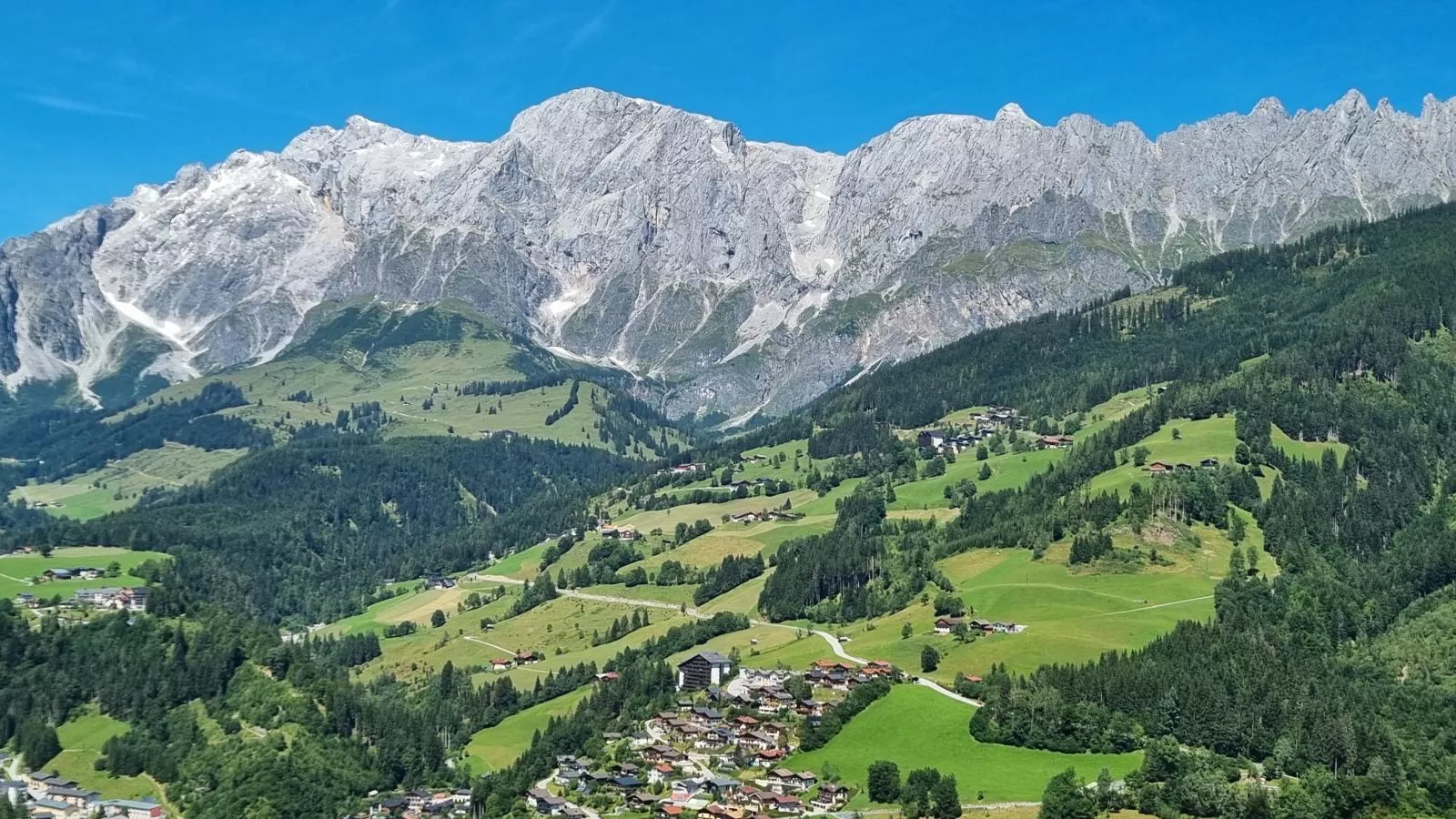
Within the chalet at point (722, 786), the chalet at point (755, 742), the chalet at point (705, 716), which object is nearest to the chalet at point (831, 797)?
the chalet at point (722, 786)

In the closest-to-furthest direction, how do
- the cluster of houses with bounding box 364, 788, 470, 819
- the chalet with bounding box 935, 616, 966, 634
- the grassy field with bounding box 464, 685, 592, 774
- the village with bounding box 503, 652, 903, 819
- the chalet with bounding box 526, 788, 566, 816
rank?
the village with bounding box 503, 652, 903, 819
the chalet with bounding box 526, 788, 566, 816
the cluster of houses with bounding box 364, 788, 470, 819
the grassy field with bounding box 464, 685, 592, 774
the chalet with bounding box 935, 616, 966, 634

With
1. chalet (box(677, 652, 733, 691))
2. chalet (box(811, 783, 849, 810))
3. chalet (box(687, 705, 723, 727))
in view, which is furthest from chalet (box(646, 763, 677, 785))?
chalet (box(677, 652, 733, 691))

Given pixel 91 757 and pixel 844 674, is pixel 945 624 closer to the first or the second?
pixel 844 674

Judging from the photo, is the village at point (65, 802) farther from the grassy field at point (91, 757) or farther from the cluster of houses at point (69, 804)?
the grassy field at point (91, 757)

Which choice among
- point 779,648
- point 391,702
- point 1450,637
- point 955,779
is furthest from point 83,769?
point 1450,637

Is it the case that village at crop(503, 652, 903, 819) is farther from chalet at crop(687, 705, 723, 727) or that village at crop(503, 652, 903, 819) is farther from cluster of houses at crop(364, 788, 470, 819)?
cluster of houses at crop(364, 788, 470, 819)

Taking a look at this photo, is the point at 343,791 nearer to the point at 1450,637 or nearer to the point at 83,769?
the point at 83,769
